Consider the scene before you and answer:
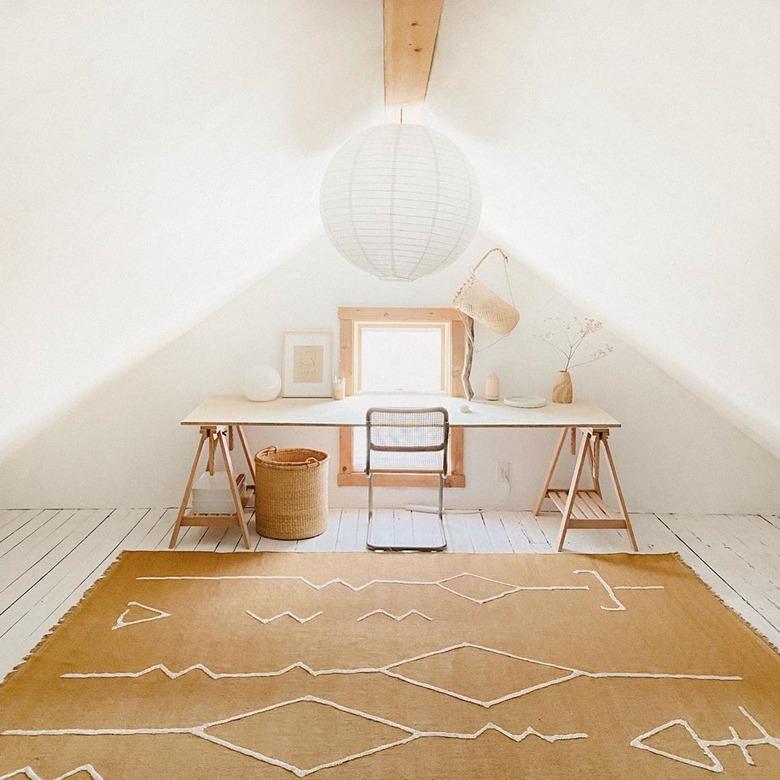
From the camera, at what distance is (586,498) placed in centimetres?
447

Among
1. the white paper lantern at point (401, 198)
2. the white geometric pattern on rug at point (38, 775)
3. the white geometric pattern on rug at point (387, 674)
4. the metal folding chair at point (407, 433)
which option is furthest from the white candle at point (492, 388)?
the white geometric pattern on rug at point (38, 775)

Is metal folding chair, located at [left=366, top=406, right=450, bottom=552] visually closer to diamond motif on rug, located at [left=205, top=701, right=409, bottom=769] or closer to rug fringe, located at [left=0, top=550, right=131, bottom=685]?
rug fringe, located at [left=0, top=550, right=131, bottom=685]

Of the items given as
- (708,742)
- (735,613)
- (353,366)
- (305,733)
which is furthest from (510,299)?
(305,733)

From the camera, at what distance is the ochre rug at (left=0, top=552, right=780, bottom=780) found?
233 cm

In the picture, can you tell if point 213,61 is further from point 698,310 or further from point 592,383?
point 592,383

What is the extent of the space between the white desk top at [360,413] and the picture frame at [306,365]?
97mm

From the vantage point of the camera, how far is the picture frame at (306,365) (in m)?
4.77

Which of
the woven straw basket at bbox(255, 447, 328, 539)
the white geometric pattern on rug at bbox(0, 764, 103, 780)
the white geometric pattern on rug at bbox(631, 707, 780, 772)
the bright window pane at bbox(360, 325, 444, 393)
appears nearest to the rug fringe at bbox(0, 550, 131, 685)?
the white geometric pattern on rug at bbox(0, 764, 103, 780)

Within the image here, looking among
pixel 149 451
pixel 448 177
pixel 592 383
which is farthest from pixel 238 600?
pixel 592 383

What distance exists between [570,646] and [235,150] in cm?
230

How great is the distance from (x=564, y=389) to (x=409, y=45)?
275 centimetres

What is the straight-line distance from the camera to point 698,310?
2832mm

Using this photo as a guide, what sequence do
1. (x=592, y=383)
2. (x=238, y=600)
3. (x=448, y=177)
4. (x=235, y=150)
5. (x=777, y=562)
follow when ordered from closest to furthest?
(x=448, y=177) → (x=235, y=150) → (x=238, y=600) → (x=777, y=562) → (x=592, y=383)

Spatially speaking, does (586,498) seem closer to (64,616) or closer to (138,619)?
(138,619)
